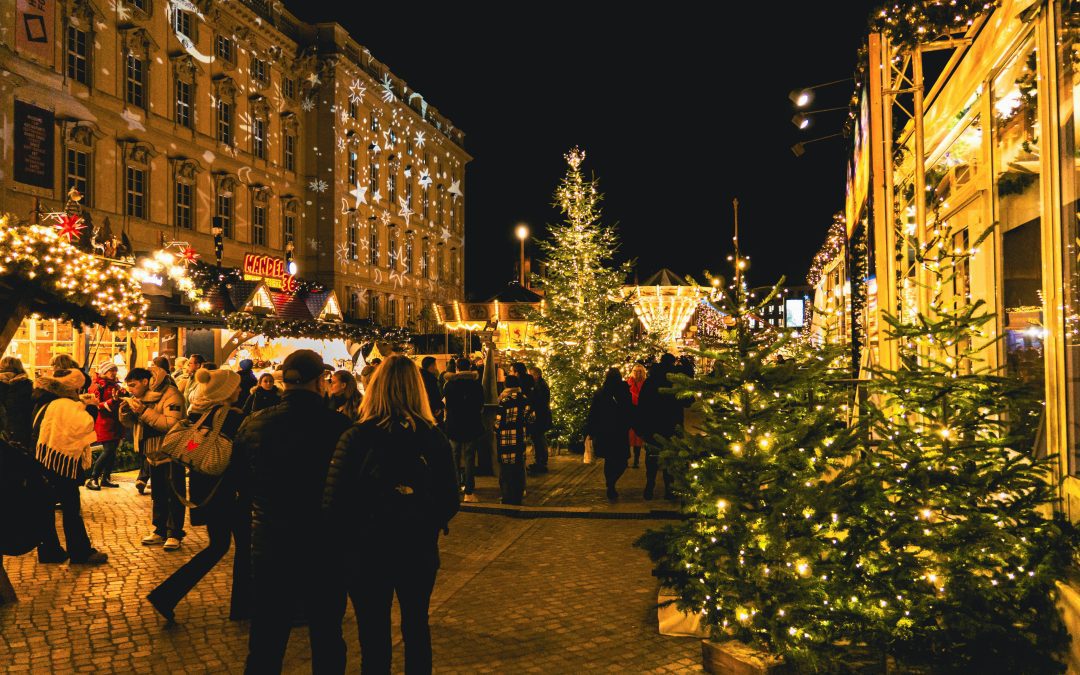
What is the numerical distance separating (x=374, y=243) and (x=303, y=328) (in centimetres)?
2535

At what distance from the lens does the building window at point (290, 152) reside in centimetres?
3950

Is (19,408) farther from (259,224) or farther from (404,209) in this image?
(404,209)

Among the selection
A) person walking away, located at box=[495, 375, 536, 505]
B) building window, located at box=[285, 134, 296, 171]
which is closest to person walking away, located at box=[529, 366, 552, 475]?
person walking away, located at box=[495, 375, 536, 505]

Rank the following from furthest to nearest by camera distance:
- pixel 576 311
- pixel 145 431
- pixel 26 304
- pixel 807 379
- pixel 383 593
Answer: pixel 576 311, pixel 26 304, pixel 145 431, pixel 807 379, pixel 383 593

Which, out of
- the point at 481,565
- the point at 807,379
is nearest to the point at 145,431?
the point at 481,565

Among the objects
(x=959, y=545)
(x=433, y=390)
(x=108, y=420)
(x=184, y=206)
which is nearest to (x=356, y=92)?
(x=184, y=206)

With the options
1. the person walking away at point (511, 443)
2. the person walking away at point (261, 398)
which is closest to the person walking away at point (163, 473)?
the person walking away at point (261, 398)

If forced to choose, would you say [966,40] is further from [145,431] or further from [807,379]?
[145,431]

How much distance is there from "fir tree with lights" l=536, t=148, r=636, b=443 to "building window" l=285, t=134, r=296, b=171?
2397 cm

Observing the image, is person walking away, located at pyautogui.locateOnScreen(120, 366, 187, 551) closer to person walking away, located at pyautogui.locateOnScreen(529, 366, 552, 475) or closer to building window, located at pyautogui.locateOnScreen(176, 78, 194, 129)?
person walking away, located at pyautogui.locateOnScreen(529, 366, 552, 475)

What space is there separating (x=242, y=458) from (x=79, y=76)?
27.4m

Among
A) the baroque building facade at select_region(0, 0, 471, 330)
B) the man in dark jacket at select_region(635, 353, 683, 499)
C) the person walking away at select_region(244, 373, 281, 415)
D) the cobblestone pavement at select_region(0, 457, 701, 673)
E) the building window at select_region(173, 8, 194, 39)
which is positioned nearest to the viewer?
the cobblestone pavement at select_region(0, 457, 701, 673)

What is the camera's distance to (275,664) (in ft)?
13.1

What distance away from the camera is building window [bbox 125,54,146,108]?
28547mm
